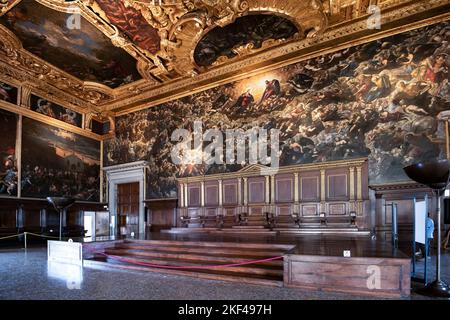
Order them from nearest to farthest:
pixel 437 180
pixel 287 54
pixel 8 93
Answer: pixel 437 180, pixel 287 54, pixel 8 93

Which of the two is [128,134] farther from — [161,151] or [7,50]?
[7,50]

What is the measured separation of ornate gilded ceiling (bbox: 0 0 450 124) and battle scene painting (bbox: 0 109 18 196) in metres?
1.74

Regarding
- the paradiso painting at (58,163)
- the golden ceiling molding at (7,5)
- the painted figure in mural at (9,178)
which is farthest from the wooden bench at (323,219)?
the golden ceiling molding at (7,5)

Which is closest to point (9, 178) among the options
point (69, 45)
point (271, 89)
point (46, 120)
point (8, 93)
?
point (46, 120)

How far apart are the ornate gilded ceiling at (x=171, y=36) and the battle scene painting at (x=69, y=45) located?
0.03 m

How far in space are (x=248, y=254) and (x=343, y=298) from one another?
2.37 m

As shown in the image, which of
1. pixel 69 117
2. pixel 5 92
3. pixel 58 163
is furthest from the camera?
pixel 69 117

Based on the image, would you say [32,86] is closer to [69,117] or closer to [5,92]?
[5,92]

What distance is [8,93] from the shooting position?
38.8 feet

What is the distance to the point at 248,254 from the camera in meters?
6.13

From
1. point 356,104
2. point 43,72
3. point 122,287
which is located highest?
point 43,72

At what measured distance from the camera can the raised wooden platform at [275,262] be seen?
13.8ft

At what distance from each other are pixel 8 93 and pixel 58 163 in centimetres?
361
